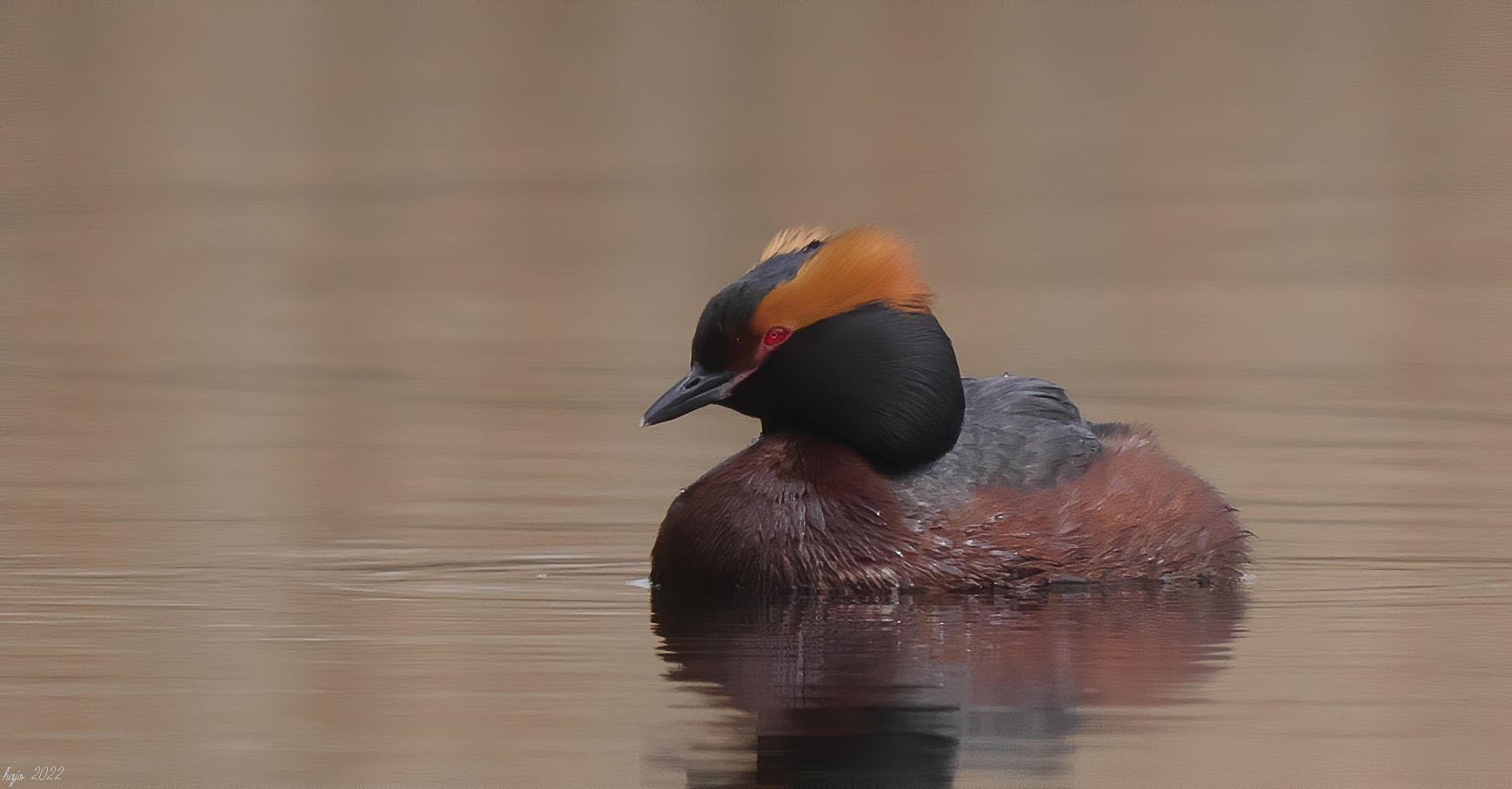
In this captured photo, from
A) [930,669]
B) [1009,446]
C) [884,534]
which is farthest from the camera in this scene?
[1009,446]

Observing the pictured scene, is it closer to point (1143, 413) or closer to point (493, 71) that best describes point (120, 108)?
point (493, 71)

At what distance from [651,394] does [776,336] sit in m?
4.65

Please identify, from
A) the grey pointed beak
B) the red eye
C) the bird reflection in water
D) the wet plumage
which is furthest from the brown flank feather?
the red eye

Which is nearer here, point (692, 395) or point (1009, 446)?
point (692, 395)

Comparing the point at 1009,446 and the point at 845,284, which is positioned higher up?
the point at 845,284

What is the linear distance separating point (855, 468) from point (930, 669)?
1.70m

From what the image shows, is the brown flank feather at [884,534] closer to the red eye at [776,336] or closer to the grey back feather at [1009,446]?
the grey back feather at [1009,446]

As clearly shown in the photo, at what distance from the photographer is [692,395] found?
34.0 ft

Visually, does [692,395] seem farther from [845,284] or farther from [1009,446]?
[1009,446]

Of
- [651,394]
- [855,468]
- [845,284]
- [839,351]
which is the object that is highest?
[845,284]

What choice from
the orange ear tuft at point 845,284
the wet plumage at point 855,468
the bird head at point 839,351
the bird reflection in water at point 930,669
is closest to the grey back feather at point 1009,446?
the wet plumage at point 855,468

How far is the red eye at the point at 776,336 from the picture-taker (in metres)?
10.4

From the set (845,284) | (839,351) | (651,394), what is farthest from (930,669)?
(651,394)

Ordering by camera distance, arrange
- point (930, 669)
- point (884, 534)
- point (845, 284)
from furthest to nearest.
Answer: point (845, 284), point (884, 534), point (930, 669)
